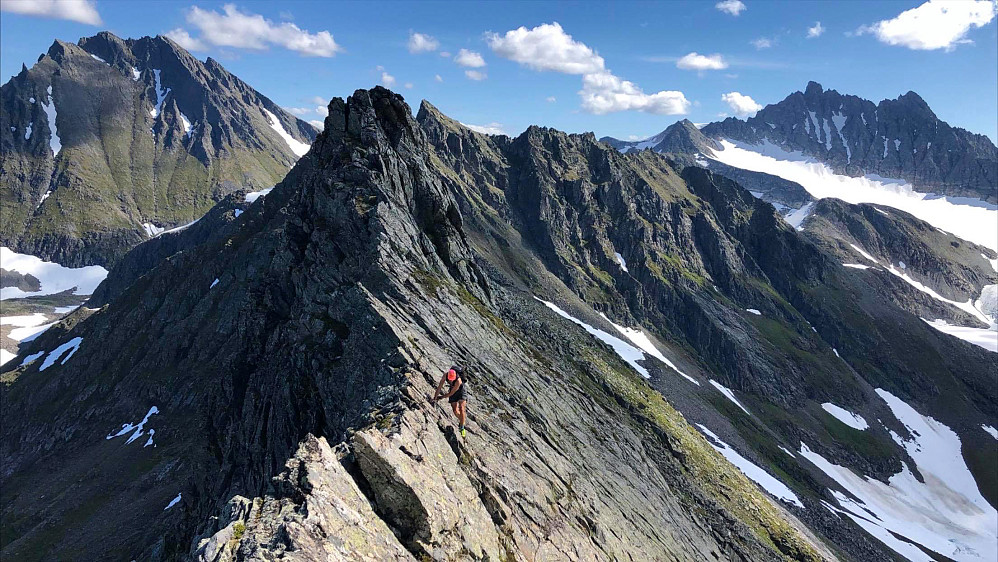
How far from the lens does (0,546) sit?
217 feet

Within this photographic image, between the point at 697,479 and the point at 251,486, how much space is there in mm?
52139

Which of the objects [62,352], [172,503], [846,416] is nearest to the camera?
[172,503]

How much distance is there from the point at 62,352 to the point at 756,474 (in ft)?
471

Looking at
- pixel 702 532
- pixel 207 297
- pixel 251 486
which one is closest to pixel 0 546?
pixel 207 297

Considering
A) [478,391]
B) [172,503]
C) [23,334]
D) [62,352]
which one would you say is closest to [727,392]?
[478,391]

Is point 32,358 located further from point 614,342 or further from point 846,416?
point 846,416

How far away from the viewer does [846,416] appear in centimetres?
14038

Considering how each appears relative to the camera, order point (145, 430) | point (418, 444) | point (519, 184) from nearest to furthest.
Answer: point (418, 444) < point (145, 430) < point (519, 184)

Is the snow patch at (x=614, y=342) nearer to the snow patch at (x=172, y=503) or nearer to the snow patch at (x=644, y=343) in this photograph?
the snow patch at (x=644, y=343)

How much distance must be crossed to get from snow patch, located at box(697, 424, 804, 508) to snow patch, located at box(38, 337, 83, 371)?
13116 cm

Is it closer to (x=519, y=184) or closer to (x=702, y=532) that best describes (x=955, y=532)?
(x=702, y=532)

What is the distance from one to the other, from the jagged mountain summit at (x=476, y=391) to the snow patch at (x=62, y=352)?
3.46ft

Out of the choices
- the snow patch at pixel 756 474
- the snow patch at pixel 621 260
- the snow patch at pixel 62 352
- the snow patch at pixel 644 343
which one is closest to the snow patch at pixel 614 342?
the snow patch at pixel 644 343

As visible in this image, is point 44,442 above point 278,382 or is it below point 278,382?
below
